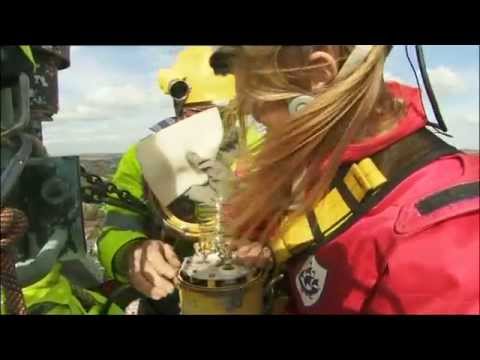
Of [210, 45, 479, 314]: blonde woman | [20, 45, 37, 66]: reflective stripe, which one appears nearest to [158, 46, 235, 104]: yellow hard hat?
[210, 45, 479, 314]: blonde woman

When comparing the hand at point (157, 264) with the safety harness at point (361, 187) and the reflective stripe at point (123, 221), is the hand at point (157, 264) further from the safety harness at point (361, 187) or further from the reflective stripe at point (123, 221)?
the safety harness at point (361, 187)

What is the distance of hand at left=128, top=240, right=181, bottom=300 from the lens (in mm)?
1141

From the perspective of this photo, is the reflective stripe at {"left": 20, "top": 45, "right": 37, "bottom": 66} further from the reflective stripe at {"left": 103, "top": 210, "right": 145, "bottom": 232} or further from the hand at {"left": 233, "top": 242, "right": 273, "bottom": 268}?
the hand at {"left": 233, "top": 242, "right": 273, "bottom": 268}

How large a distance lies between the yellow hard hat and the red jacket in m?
0.28

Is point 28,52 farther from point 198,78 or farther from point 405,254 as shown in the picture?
point 405,254

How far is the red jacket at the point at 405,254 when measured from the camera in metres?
0.98

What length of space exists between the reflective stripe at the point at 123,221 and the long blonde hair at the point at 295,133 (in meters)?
0.20

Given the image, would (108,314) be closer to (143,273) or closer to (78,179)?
(143,273)

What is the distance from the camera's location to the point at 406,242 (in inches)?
39.2

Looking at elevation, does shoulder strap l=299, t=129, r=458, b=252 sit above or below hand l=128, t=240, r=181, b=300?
above

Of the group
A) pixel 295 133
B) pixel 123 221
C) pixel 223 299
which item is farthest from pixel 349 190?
pixel 123 221

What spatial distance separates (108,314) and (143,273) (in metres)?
0.11
